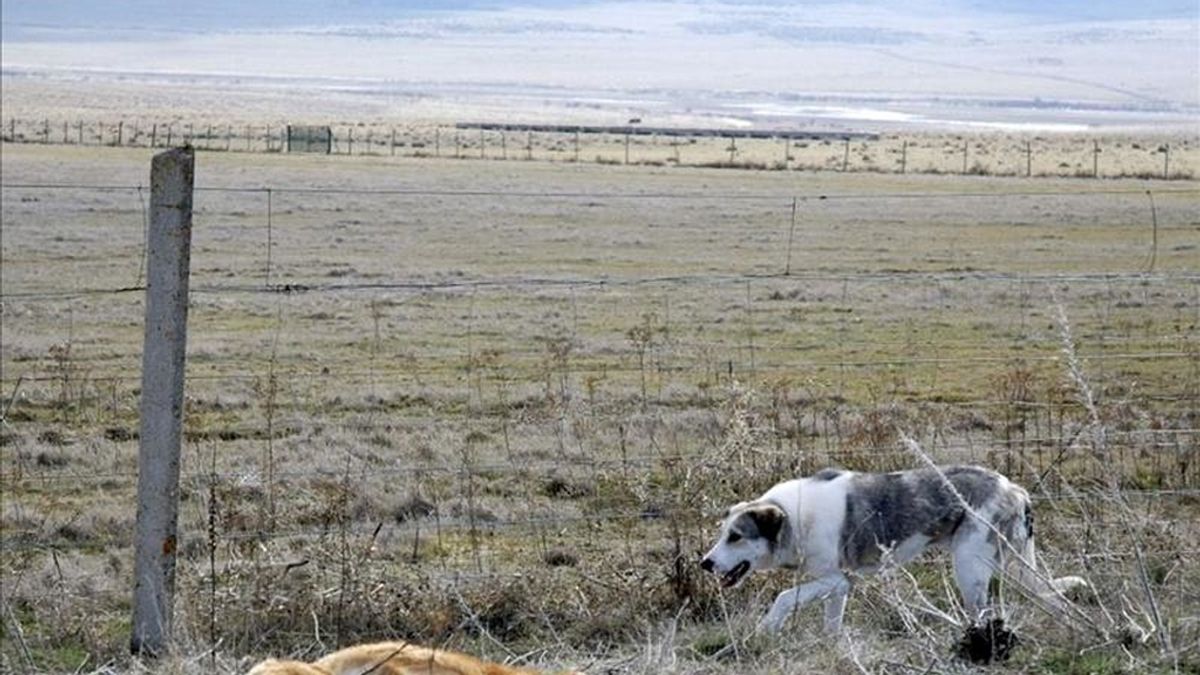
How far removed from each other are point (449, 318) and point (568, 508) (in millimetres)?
11720

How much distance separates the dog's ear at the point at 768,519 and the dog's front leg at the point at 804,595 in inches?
10.5

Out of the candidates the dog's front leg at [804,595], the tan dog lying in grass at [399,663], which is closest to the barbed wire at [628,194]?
the dog's front leg at [804,595]

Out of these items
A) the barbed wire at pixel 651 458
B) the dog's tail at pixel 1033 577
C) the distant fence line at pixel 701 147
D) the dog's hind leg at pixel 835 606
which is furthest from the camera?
Answer: the distant fence line at pixel 701 147

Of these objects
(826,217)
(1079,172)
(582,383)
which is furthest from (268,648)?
(1079,172)

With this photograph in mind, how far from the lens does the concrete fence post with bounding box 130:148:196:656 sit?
723 centimetres

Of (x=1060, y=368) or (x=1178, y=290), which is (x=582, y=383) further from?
(x=1178, y=290)

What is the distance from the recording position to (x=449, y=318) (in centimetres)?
2319

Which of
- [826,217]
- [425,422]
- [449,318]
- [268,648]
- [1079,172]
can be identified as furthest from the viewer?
[1079,172]

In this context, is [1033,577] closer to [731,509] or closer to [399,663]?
[731,509]

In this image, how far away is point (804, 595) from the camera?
8266 millimetres

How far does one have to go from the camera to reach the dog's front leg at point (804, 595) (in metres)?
8.07

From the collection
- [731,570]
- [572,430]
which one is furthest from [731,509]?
[572,430]

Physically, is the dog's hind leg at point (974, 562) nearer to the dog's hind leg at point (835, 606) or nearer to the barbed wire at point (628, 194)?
the dog's hind leg at point (835, 606)

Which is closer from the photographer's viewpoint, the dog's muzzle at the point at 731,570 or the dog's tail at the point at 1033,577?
the dog's tail at the point at 1033,577
